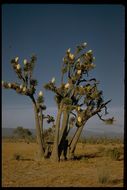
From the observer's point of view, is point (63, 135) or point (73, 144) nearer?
point (63, 135)

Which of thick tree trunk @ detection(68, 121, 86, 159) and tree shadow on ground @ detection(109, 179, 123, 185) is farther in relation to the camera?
thick tree trunk @ detection(68, 121, 86, 159)

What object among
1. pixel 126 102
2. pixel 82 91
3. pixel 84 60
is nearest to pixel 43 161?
pixel 82 91

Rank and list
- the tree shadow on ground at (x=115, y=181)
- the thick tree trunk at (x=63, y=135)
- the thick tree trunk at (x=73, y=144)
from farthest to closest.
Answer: the thick tree trunk at (x=73, y=144) < the thick tree trunk at (x=63, y=135) < the tree shadow on ground at (x=115, y=181)

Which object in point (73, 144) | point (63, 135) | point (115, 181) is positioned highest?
point (63, 135)

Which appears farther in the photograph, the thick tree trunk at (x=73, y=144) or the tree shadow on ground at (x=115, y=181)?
the thick tree trunk at (x=73, y=144)

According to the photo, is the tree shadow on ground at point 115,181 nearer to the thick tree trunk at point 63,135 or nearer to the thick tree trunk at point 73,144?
the thick tree trunk at point 63,135

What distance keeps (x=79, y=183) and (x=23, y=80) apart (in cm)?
584

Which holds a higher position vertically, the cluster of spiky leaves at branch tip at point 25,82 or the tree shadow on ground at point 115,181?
the cluster of spiky leaves at branch tip at point 25,82

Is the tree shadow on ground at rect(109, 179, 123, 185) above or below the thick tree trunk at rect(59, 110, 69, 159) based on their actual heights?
below

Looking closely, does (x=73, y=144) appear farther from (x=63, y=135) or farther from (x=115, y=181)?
(x=115, y=181)

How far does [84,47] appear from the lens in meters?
13.2

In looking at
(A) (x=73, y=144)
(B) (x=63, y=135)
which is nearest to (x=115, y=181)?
(B) (x=63, y=135)

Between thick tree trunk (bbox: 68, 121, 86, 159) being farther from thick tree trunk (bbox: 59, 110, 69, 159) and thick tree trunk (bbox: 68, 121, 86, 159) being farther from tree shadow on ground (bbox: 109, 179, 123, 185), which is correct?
A: tree shadow on ground (bbox: 109, 179, 123, 185)
